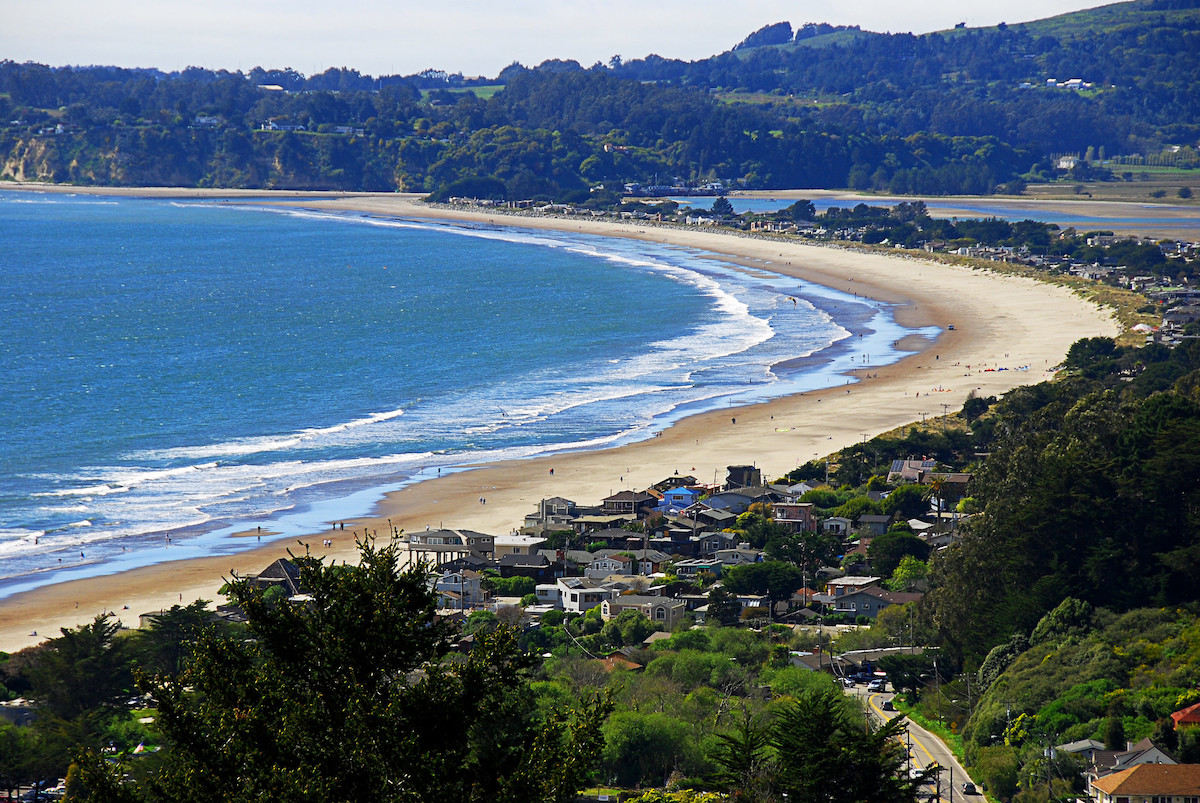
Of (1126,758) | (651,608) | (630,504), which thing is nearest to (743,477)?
(630,504)

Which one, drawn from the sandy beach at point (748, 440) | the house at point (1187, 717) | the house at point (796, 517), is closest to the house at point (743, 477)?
the sandy beach at point (748, 440)

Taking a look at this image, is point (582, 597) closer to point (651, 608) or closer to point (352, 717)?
point (651, 608)

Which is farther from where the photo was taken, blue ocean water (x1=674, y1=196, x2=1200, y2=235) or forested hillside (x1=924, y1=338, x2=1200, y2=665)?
blue ocean water (x1=674, y1=196, x2=1200, y2=235)

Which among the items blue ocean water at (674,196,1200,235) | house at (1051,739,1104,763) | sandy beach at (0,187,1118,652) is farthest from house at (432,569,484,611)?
blue ocean water at (674,196,1200,235)

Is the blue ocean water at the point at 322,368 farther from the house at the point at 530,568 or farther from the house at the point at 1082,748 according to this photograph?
the house at the point at 1082,748

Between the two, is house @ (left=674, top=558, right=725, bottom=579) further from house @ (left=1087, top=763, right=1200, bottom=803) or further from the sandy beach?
house @ (left=1087, top=763, right=1200, bottom=803)

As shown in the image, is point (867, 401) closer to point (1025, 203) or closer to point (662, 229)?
point (662, 229)
